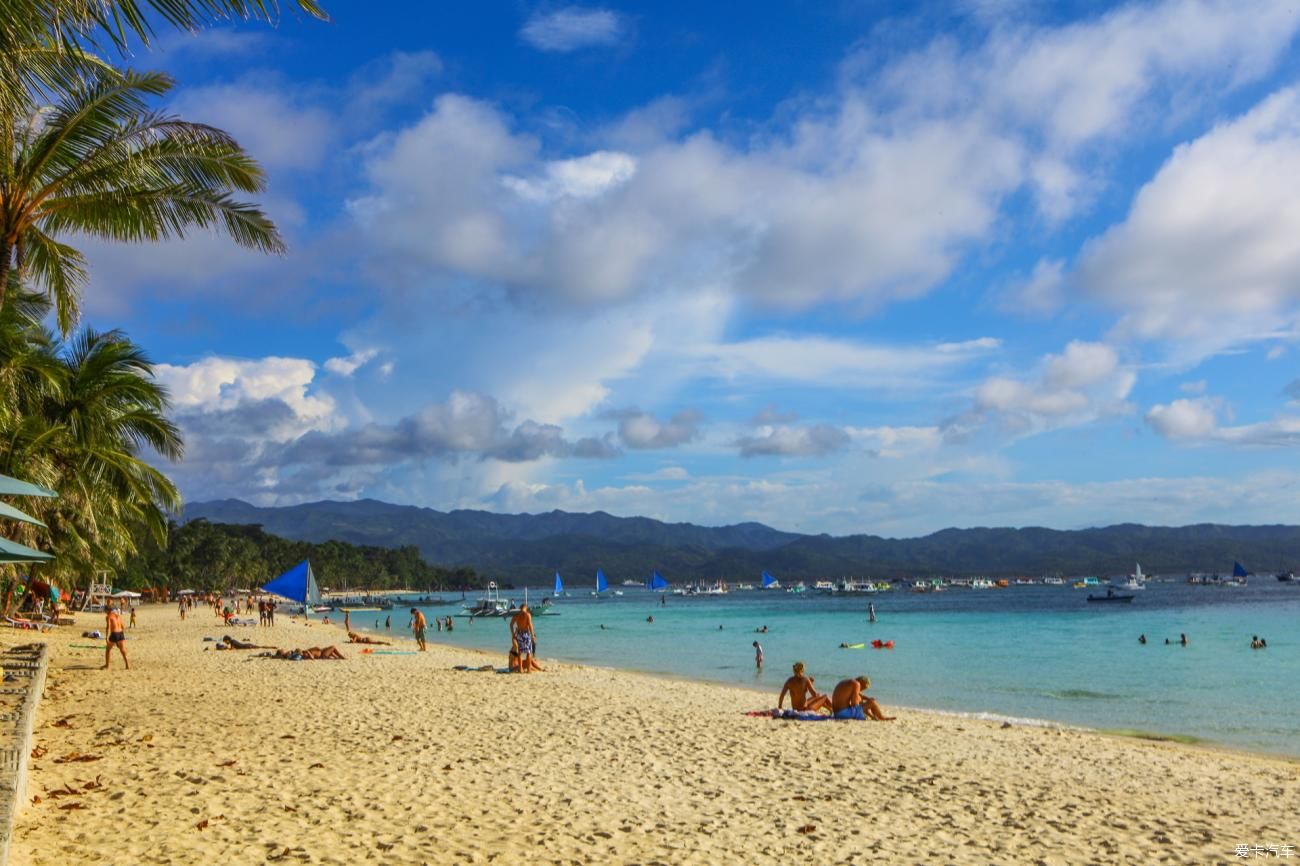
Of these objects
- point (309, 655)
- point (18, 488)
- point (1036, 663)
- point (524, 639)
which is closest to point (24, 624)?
point (309, 655)

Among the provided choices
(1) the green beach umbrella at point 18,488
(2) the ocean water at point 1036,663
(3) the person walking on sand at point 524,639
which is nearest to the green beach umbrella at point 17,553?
(1) the green beach umbrella at point 18,488

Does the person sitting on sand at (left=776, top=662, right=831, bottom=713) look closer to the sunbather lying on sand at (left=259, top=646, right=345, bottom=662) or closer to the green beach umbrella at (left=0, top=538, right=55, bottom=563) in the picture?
the green beach umbrella at (left=0, top=538, right=55, bottom=563)

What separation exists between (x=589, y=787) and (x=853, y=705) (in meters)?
7.04

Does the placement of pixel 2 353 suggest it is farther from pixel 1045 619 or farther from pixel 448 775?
pixel 1045 619

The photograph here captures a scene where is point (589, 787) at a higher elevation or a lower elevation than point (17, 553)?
lower

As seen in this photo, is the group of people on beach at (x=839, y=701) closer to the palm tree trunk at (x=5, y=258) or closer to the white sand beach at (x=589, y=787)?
the white sand beach at (x=589, y=787)

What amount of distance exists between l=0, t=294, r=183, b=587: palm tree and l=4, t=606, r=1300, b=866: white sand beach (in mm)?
5129

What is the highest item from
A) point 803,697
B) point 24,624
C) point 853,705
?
point 24,624

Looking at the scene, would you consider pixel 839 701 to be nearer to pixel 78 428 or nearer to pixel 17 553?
pixel 17 553

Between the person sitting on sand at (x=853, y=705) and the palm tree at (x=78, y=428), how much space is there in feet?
44.4

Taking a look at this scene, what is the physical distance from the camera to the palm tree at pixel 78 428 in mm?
15617

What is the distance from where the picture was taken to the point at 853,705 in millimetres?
13977

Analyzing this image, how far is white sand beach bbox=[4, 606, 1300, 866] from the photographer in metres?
6.27

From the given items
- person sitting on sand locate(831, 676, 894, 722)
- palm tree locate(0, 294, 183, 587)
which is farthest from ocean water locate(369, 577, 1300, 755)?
palm tree locate(0, 294, 183, 587)
